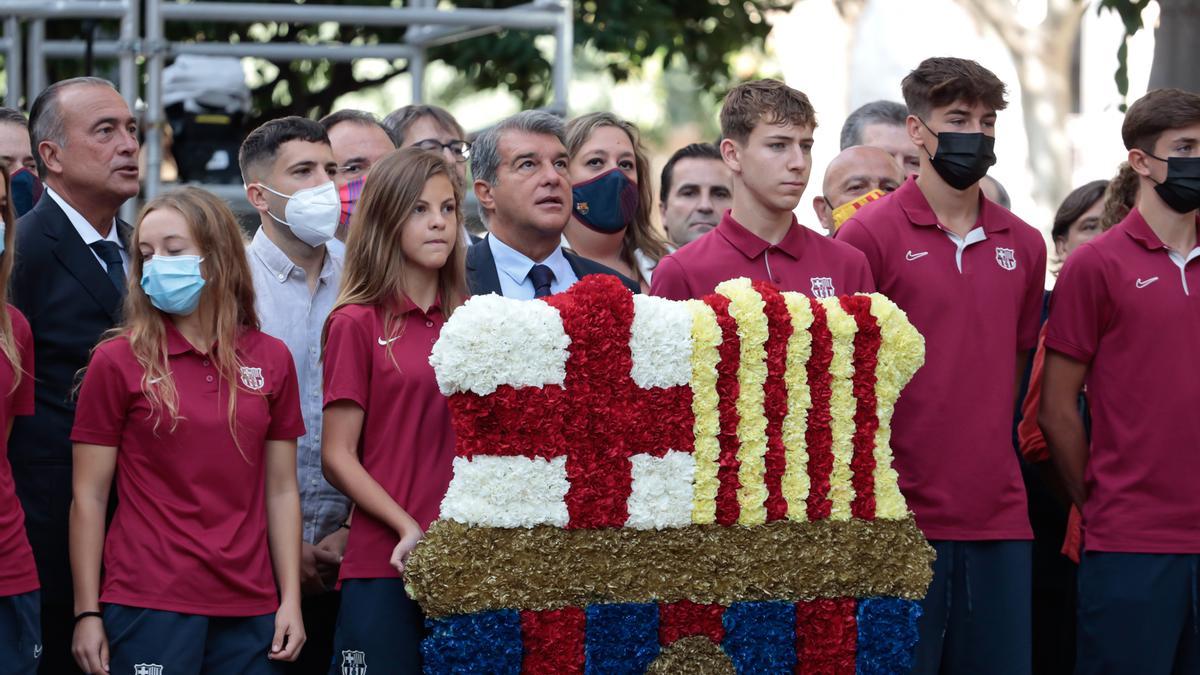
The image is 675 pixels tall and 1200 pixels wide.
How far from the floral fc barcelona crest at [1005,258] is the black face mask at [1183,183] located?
24.0 inches

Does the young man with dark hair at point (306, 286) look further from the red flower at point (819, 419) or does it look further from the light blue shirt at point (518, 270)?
the red flower at point (819, 419)

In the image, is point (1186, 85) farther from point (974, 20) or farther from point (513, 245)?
point (974, 20)

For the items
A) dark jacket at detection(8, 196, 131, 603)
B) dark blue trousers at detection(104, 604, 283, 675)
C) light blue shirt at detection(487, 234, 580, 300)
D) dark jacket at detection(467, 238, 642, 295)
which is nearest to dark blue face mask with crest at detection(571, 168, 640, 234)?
dark jacket at detection(467, 238, 642, 295)

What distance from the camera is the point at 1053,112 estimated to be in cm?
1838

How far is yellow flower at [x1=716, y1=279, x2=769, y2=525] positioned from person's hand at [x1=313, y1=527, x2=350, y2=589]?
49.5 inches

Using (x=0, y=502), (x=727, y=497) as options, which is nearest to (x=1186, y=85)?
(x=727, y=497)

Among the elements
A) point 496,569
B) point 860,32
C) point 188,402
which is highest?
point 860,32

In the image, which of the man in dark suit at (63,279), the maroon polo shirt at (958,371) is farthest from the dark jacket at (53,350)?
the maroon polo shirt at (958,371)

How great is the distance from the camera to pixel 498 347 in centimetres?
431

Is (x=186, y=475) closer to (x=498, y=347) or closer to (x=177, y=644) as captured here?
(x=177, y=644)

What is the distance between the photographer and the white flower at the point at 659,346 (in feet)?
14.7

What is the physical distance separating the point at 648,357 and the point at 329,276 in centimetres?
154

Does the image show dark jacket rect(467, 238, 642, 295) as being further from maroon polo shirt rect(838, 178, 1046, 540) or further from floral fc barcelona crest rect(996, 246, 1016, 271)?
floral fc barcelona crest rect(996, 246, 1016, 271)

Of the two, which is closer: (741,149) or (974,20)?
(741,149)
